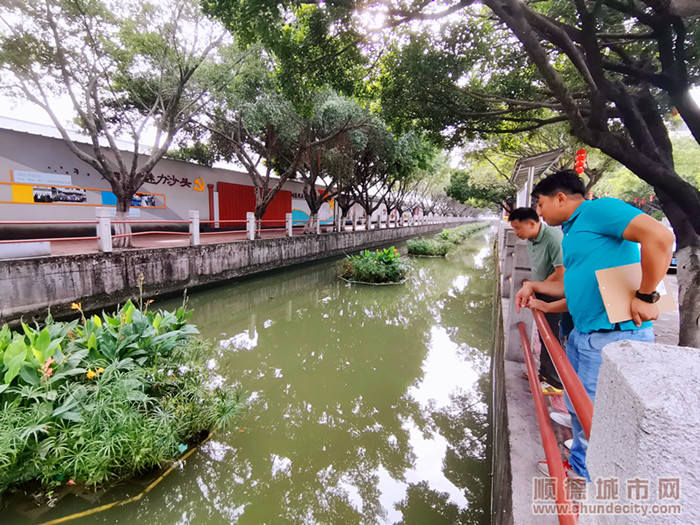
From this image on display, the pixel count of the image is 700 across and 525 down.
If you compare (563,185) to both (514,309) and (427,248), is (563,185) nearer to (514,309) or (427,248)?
(514,309)

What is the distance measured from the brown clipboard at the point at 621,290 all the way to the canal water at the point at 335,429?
6.84ft

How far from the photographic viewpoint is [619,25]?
474 cm

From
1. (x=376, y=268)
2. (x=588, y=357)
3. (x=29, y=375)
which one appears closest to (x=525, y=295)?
(x=588, y=357)

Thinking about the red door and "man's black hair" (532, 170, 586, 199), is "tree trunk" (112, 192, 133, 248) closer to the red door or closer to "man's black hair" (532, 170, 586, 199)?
the red door

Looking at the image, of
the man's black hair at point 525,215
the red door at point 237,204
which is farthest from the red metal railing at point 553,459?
the red door at point 237,204

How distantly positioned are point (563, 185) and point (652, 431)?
1.67 meters

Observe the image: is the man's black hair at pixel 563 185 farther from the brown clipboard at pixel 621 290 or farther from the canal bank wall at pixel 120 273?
the canal bank wall at pixel 120 273

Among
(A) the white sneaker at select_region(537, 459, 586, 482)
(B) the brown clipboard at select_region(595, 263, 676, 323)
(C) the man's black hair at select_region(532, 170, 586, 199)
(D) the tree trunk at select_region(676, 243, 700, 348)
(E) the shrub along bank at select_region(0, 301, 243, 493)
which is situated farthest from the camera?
(D) the tree trunk at select_region(676, 243, 700, 348)

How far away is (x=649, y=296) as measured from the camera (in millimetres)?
1518

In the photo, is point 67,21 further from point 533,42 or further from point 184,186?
point 533,42

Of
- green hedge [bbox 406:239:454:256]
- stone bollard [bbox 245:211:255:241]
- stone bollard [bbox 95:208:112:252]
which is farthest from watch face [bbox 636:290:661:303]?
green hedge [bbox 406:239:454:256]

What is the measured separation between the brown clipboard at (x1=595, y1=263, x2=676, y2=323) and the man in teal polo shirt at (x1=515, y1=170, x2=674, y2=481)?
0.10ft

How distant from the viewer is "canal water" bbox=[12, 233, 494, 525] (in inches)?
107

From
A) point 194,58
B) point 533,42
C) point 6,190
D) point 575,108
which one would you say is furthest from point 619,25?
point 6,190
